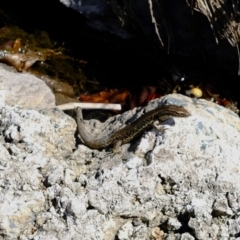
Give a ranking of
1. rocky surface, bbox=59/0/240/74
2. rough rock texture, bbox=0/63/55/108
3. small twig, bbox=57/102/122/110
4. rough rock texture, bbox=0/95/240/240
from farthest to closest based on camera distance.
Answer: rocky surface, bbox=59/0/240/74
small twig, bbox=57/102/122/110
rough rock texture, bbox=0/63/55/108
rough rock texture, bbox=0/95/240/240

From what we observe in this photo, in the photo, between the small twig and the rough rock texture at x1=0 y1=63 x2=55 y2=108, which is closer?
the rough rock texture at x1=0 y1=63 x2=55 y2=108

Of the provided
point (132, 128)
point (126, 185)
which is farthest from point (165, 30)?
point (126, 185)

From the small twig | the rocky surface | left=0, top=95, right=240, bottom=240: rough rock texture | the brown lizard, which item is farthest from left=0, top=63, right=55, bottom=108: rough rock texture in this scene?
the rocky surface

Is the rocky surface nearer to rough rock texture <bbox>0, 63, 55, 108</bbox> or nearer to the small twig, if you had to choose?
the small twig

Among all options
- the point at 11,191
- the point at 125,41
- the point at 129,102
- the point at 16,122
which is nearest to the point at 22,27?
the point at 125,41

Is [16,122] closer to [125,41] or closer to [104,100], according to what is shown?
[104,100]

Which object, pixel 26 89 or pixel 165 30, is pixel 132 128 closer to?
pixel 26 89

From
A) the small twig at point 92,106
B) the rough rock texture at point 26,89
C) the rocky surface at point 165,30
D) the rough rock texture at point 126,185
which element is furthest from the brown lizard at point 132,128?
the rocky surface at point 165,30
